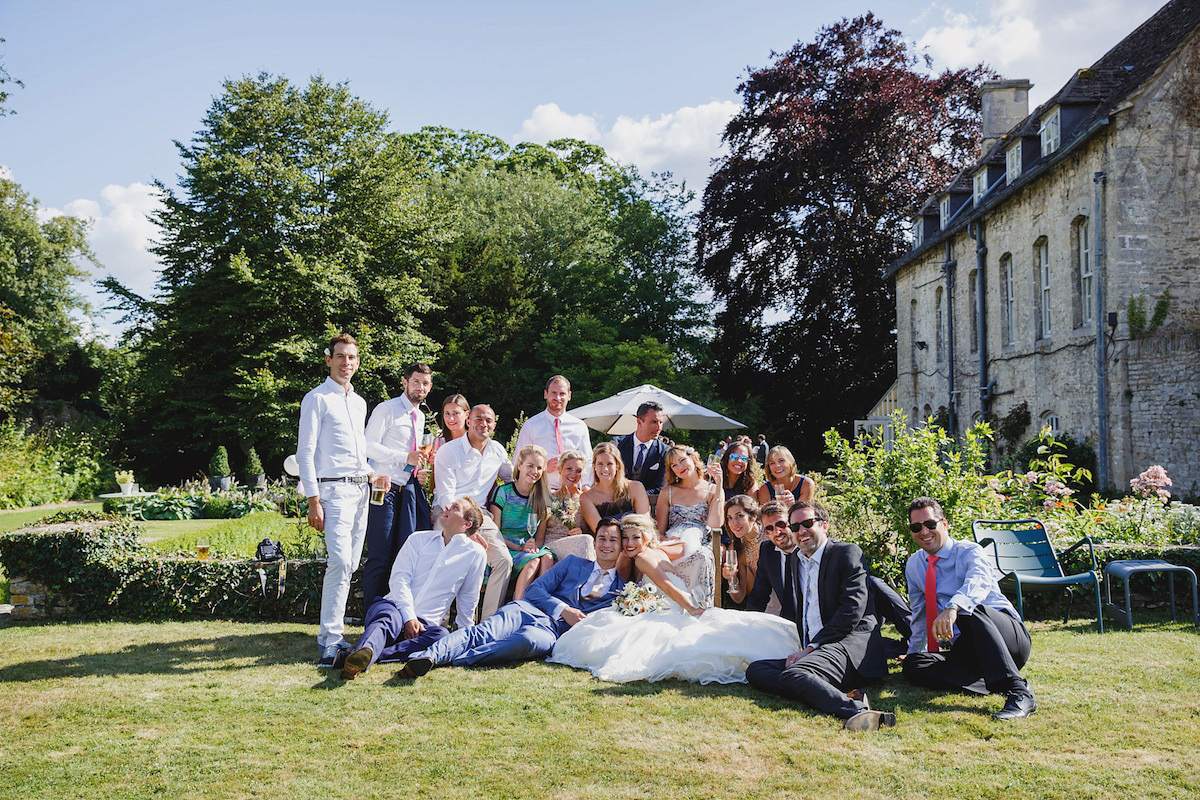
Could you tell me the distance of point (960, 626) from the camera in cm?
549

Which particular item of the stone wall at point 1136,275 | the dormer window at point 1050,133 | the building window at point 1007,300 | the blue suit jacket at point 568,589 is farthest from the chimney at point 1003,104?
the blue suit jacket at point 568,589

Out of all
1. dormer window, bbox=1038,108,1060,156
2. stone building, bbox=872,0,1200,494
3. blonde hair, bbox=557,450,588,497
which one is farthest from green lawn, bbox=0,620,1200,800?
dormer window, bbox=1038,108,1060,156

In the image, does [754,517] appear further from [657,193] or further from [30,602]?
[657,193]

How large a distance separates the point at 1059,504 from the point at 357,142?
24889 millimetres

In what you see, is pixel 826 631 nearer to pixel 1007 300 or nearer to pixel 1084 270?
pixel 1084 270

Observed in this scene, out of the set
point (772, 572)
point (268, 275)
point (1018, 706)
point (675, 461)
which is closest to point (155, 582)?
point (675, 461)

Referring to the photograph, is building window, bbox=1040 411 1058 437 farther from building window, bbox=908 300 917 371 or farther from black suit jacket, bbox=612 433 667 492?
black suit jacket, bbox=612 433 667 492

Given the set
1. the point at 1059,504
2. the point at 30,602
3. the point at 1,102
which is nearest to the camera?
the point at 30,602

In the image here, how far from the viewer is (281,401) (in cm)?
2556

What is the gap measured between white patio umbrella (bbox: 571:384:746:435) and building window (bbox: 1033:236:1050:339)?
317 inches

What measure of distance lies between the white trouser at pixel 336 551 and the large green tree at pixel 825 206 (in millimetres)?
23381

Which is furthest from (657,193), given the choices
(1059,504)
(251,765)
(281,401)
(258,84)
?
(251,765)

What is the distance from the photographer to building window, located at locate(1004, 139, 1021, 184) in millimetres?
19487

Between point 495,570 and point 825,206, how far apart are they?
23778mm
